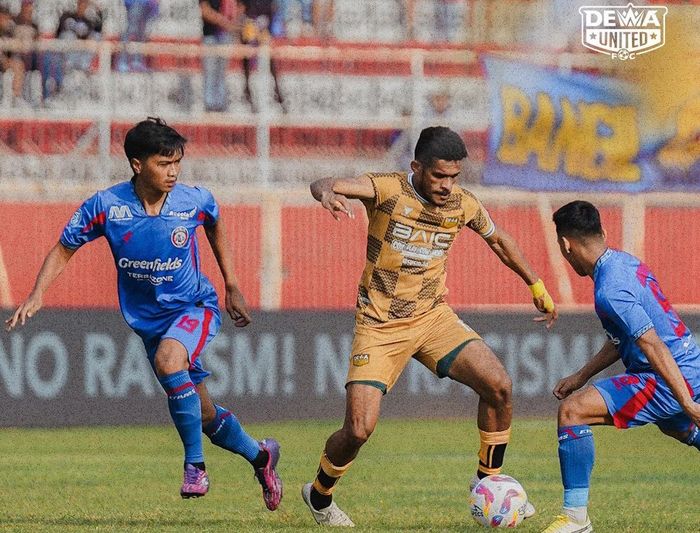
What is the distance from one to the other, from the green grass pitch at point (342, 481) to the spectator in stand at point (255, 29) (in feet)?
18.1

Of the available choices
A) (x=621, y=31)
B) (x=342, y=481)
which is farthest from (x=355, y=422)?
(x=621, y=31)

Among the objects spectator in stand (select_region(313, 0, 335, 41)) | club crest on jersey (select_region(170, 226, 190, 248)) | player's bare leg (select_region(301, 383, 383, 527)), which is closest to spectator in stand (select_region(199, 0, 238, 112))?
spectator in stand (select_region(313, 0, 335, 41))

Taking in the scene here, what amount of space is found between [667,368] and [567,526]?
3.18 feet

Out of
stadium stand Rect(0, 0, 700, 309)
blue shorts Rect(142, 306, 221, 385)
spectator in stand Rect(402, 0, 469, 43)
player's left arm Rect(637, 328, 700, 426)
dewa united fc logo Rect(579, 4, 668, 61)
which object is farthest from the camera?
dewa united fc logo Rect(579, 4, 668, 61)

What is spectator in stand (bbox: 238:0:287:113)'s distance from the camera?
765 inches

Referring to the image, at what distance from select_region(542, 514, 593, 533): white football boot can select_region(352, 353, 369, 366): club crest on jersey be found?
149cm

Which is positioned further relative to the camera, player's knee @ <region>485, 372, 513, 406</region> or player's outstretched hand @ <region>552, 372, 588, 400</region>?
player's knee @ <region>485, 372, 513, 406</region>

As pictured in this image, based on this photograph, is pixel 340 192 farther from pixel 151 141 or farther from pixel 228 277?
pixel 228 277

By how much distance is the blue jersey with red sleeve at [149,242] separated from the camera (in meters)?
8.79

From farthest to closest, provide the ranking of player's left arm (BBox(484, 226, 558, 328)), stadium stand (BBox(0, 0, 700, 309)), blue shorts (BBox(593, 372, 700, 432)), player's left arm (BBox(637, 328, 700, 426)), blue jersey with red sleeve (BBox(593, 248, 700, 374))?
stadium stand (BBox(0, 0, 700, 309)) < player's left arm (BBox(484, 226, 558, 328)) < blue shorts (BBox(593, 372, 700, 432)) < blue jersey with red sleeve (BBox(593, 248, 700, 374)) < player's left arm (BBox(637, 328, 700, 426))

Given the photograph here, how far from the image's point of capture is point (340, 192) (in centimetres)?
810

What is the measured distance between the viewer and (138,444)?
1375 centimetres

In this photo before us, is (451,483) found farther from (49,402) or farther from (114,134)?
(114,134)

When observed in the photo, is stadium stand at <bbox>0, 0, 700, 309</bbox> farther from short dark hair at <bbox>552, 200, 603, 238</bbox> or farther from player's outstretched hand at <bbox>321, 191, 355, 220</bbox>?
short dark hair at <bbox>552, 200, 603, 238</bbox>
